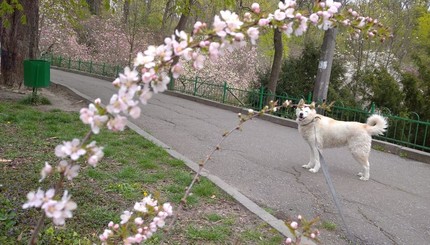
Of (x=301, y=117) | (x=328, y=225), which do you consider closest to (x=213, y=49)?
(x=328, y=225)

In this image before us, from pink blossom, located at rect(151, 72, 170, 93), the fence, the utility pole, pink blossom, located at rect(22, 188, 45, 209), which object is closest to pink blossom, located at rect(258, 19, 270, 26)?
pink blossom, located at rect(151, 72, 170, 93)

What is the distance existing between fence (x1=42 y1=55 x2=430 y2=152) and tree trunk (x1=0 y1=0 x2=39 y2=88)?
10.8 feet

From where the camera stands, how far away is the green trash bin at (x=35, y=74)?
10844 mm

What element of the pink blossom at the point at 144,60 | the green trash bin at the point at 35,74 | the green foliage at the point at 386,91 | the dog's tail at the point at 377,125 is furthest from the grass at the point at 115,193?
the green foliage at the point at 386,91

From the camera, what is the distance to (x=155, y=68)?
1.38 meters

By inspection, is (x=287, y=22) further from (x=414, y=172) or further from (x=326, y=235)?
(x=414, y=172)

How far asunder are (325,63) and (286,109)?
2234 millimetres

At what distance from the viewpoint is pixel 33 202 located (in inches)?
50.6

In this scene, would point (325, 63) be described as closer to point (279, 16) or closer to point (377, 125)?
point (377, 125)

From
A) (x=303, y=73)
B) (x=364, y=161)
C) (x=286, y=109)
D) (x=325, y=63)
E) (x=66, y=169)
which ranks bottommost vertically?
(x=364, y=161)

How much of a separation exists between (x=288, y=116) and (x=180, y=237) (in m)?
9.66

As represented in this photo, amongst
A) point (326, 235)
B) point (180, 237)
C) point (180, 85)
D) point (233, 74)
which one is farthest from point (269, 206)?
point (233, 74)

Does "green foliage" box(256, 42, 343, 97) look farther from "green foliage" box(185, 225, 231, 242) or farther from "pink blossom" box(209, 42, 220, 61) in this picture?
"pink blossom" box(209, 42, 220, 61)

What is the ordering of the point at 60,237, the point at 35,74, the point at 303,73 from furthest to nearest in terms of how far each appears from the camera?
the point at 303,73
the point at 35,74
the point at 60,237
